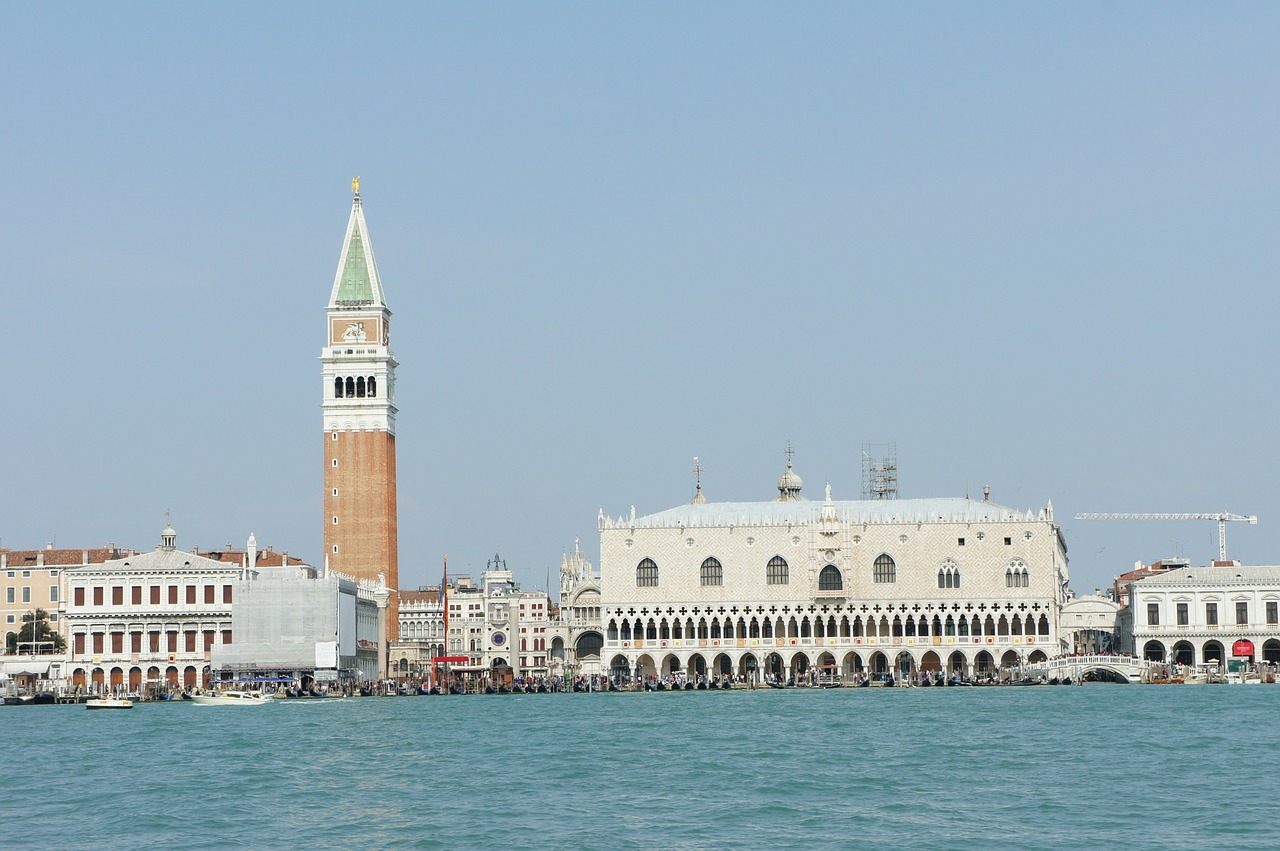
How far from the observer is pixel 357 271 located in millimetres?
104312

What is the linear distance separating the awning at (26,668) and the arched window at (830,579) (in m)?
39.0

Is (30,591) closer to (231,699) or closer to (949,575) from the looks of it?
(231,699)

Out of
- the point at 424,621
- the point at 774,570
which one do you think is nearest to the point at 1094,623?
the point at 774,570

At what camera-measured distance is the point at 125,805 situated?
1441 inches

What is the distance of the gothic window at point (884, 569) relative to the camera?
321ft

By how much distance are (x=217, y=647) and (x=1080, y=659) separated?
4202 centimetres

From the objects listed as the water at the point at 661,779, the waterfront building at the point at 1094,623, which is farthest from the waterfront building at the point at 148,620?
the waterfront building at the point at 1094,623

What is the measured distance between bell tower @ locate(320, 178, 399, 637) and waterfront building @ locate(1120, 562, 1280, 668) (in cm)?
4008

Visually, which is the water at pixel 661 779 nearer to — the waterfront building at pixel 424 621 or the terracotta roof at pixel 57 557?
the terracotta roof at pixel 57 557

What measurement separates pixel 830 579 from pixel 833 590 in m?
0.60

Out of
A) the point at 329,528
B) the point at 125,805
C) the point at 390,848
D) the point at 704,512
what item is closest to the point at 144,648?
the point at 329,528

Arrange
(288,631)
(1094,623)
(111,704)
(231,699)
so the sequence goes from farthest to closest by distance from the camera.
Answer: (1094,623)
(288,631)
(231,699)
(111,704)

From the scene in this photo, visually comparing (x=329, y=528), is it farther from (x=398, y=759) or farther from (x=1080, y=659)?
(x=398, y=759)

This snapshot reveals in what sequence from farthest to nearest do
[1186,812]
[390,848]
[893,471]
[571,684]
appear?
[893,471] → [571,684] → [1186,812] → [390,848]
